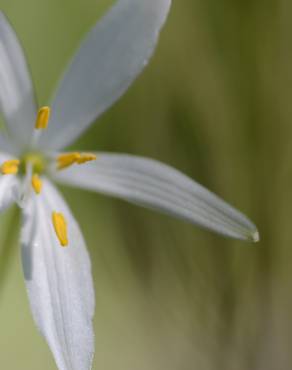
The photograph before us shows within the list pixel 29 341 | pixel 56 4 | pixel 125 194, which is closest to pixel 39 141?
pixel 125 194

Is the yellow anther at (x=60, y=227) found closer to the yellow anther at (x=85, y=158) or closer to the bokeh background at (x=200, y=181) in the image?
the yellow anther at (x=85, y=158)

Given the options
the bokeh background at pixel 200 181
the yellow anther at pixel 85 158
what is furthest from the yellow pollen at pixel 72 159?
the bokeh background at pixel 200 181

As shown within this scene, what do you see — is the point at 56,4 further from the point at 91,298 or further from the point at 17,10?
the point at 91,298

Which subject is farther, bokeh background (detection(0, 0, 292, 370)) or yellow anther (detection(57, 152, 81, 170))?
bokeh background (detection(0, 0, 292, 370))

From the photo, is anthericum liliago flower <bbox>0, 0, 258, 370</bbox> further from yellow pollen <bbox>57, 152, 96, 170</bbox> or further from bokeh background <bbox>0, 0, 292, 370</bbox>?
bokeh background <bbox>0, 0, 292, 370</bbox>

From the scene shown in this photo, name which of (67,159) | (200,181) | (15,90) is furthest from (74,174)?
(200,181)

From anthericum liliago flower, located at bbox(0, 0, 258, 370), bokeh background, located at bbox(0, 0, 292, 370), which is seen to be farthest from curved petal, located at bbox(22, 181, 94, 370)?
bokeh background, located at bbox(0, 0, 292, 370)

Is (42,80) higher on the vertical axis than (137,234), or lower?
higher

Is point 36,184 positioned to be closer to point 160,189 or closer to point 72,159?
point 72,159
